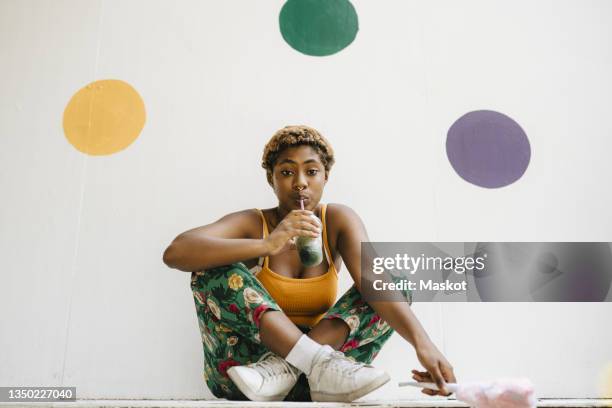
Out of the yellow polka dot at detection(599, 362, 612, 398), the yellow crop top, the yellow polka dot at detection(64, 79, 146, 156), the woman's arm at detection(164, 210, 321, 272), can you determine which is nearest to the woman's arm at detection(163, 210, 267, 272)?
the woman's arm at detection(164, 210, 321, 272)

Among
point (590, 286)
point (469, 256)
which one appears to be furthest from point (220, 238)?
point (590, 286)

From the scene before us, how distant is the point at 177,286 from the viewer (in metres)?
1.66

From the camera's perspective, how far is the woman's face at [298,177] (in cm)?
128

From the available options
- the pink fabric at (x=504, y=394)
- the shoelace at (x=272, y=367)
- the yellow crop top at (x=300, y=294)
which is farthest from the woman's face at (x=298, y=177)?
the pink fabric at (x=504, y=394)

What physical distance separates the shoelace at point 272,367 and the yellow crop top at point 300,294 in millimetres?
214

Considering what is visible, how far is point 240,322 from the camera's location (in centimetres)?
105

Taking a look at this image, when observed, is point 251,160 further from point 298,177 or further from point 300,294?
point 300,294

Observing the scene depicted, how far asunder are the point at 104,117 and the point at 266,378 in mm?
1210

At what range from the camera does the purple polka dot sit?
1782mm

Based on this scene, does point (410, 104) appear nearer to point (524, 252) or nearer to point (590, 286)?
point (524, 252)

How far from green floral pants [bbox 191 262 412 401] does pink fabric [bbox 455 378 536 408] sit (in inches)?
13.5

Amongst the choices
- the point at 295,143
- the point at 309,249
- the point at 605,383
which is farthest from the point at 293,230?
the point at 605,383

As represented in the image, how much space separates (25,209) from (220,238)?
930 mm

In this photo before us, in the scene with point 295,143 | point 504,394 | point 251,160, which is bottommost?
point 504,394
